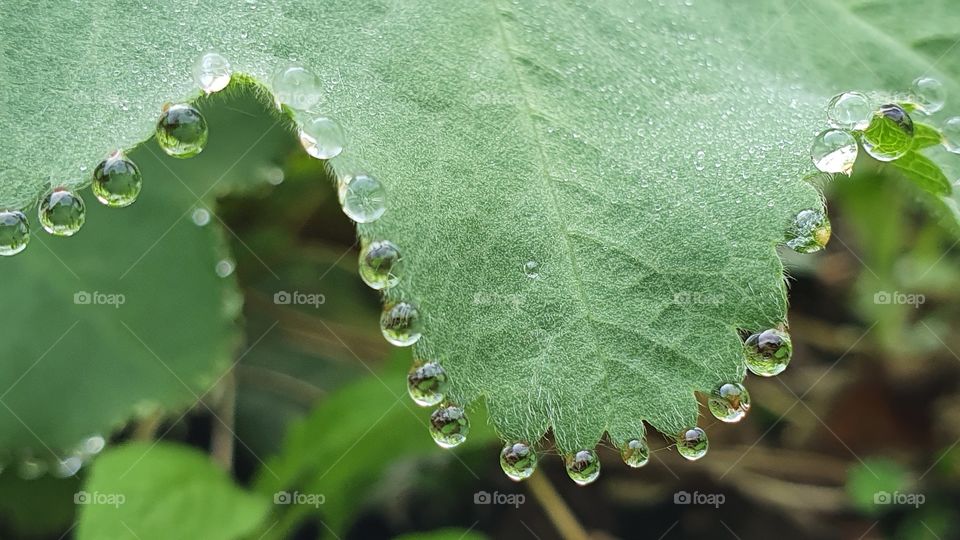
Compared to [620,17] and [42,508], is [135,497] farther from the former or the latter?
[620,17]

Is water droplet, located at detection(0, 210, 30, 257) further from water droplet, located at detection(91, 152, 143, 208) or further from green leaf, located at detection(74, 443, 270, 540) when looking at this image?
green leaf, located at detection(74, 443, 270, 540)

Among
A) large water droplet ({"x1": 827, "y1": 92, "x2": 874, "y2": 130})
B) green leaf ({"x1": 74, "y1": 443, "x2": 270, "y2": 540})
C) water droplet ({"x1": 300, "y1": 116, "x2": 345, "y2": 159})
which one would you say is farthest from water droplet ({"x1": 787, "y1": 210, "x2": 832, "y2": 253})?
green leaf ({"x1": 74, "y1": 443, "x2": 270, "y2": 540})

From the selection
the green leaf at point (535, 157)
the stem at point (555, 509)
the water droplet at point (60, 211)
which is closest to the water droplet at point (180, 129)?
the green leaf at point (535, 157)

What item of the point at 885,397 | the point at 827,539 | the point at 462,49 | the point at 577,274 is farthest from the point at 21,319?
the point at 885,397

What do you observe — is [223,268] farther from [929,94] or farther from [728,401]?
[929,94]

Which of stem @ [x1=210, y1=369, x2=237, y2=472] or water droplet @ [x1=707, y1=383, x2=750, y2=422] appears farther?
stem @ [x1=210, y1=369, x2=237, y2=472]

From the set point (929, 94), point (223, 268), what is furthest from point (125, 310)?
point (929, 94)

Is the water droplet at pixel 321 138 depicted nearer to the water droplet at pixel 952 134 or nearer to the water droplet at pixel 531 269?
the water droplet at pixel 531 269
